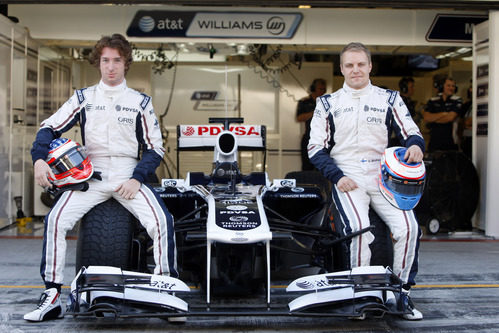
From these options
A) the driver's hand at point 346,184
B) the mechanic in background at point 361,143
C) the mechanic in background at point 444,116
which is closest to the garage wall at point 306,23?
the mechanic in background at point 444,116

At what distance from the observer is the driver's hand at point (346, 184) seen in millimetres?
4199

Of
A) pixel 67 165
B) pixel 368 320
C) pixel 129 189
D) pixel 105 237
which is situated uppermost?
pixel 67 165

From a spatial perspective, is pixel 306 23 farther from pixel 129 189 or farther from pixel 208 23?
pixel 129 189

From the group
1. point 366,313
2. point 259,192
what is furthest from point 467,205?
point 366,313

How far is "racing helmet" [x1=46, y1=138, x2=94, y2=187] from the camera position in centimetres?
402

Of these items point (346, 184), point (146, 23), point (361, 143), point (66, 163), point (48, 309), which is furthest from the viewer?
point (146, 23)

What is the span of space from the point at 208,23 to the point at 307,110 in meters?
2.99

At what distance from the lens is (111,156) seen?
14.0 ft

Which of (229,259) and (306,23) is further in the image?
(306,23)

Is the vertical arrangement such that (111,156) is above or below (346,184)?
above

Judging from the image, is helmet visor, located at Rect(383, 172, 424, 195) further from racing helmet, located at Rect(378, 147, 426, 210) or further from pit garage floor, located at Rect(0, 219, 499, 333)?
pit garage floor, located at Rect(0, 219, 499, 333)

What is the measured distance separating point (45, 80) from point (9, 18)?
1.40m

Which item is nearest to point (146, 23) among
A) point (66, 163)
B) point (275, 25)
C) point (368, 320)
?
point (275, 25)

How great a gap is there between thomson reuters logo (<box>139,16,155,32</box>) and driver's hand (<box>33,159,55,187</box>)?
16.9ft
